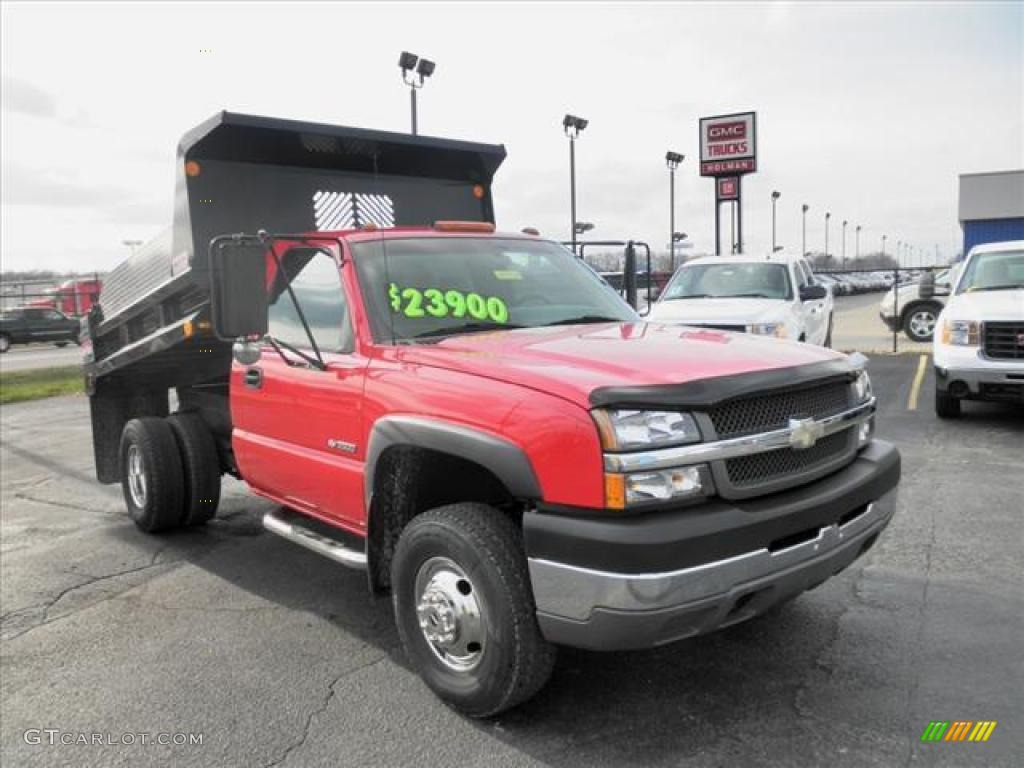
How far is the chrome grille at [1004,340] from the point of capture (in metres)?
8.11

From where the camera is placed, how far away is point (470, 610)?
321 centimetres

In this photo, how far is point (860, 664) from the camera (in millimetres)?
3564

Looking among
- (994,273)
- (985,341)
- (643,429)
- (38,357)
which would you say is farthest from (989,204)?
(643,429)

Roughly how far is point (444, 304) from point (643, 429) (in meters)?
1.56

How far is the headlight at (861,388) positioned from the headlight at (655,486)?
117 centimetres

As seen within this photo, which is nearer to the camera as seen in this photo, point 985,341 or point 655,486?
point 655,486

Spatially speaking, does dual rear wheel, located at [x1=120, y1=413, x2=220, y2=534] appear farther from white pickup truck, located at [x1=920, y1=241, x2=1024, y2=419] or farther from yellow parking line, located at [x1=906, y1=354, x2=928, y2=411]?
yellow parking line, located at [x1=906, y1=354, x2=928, y2=411]

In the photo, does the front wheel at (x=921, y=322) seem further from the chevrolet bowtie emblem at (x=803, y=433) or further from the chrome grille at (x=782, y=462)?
the chevrolet bowtie emblem at (x=803, y=433)

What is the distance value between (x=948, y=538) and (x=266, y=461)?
4078 mm

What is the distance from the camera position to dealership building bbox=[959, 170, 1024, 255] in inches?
1581

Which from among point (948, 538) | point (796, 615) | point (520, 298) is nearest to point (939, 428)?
point (948, 538)

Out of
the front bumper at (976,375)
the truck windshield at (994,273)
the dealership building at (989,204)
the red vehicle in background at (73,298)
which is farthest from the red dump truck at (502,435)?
the dealership building at (989,204)

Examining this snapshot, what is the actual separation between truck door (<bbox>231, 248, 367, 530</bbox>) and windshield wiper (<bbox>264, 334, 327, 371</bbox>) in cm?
2

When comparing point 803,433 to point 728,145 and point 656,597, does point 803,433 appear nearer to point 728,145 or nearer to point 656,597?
point 656,597
